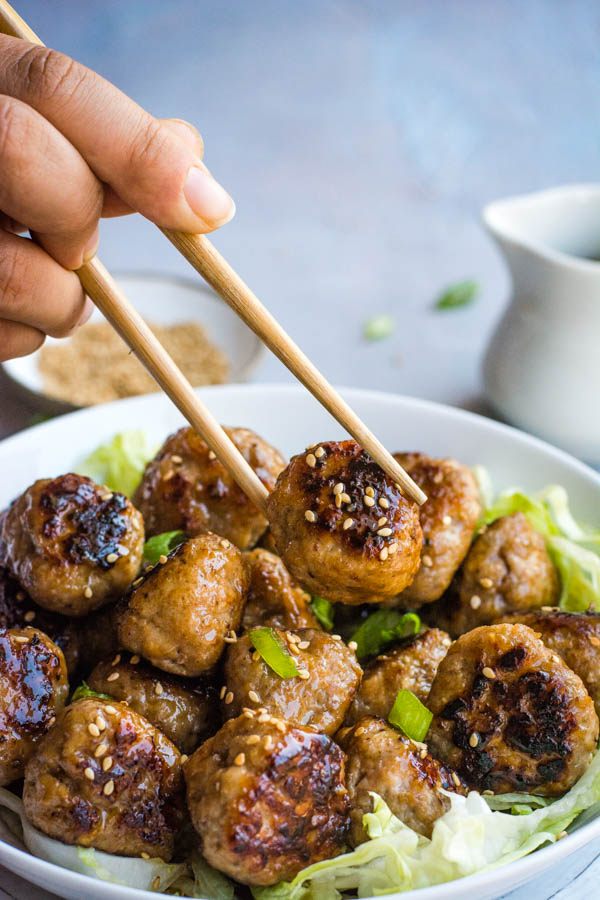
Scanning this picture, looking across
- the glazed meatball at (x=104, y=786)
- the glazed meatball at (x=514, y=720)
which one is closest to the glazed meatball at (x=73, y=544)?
the glazed meatball at (x=104, y=786)

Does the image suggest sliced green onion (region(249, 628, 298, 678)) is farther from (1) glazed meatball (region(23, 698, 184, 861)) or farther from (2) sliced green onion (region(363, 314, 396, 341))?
(2) sliced green onion (region(363, 314, 396, 341))

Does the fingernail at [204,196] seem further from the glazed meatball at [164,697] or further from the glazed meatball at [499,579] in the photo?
the glazed meatball at [499,579]

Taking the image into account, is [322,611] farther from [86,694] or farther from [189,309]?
[189,309]

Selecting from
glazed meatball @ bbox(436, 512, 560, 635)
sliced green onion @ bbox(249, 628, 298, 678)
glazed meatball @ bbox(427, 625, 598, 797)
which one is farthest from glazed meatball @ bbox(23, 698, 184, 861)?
glazed meatball @ bbox(436, 512, 560, 635)

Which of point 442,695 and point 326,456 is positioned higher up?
point 326,456

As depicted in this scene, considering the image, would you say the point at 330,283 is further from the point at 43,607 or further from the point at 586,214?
the point at 43,607

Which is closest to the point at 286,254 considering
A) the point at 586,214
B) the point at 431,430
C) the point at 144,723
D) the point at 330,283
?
the point at 330,283
